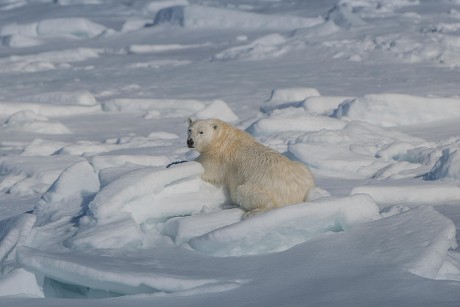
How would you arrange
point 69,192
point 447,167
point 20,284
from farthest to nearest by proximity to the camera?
1. point 447,167
2. point 69,192
3. point 20,284

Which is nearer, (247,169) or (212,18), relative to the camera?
(247,169)

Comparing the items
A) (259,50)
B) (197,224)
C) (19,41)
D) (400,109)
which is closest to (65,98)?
(259,50)

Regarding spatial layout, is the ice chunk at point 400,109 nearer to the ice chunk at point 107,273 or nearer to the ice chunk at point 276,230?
the ice chunk at point 276,230

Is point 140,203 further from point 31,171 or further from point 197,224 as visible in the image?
point 31,171

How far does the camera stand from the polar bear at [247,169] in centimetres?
372

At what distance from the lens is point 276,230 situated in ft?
10.7

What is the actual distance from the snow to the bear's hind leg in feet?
0.38

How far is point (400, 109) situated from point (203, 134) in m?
3.70

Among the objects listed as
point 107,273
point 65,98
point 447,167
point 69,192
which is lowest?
point 65,98

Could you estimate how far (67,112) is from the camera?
919cm

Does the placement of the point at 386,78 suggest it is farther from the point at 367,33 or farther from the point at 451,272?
the point at 451,272

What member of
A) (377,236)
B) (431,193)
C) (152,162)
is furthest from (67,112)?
(377,236)

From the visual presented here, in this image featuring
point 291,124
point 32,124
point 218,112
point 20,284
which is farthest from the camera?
point 32,124

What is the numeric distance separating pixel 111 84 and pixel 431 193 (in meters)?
7.83
